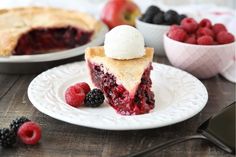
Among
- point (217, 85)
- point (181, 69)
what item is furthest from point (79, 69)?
point (217, 85)

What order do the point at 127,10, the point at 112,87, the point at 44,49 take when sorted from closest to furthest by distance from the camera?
the point at 112,87
the point at 44,49
the point at 127,10

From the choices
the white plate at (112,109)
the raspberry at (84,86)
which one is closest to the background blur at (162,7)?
the white plate at (112,109)

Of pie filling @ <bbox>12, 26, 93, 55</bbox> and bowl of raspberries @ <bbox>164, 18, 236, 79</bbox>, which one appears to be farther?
pie filling @ <bbox>12, 26, 93, 55</bbox>

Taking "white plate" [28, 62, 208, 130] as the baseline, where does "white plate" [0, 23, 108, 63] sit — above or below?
below

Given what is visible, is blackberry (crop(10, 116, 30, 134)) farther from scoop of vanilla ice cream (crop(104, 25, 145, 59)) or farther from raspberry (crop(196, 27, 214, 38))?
raspberry (crop(196, 27, 214, 38))

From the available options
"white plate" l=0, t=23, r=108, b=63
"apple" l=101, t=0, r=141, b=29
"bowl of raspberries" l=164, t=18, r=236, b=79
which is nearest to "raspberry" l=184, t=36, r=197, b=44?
"bowl of raspberries" l=164, t=18, r=236, b=79

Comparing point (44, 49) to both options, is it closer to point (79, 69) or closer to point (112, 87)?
point (79, 69)
